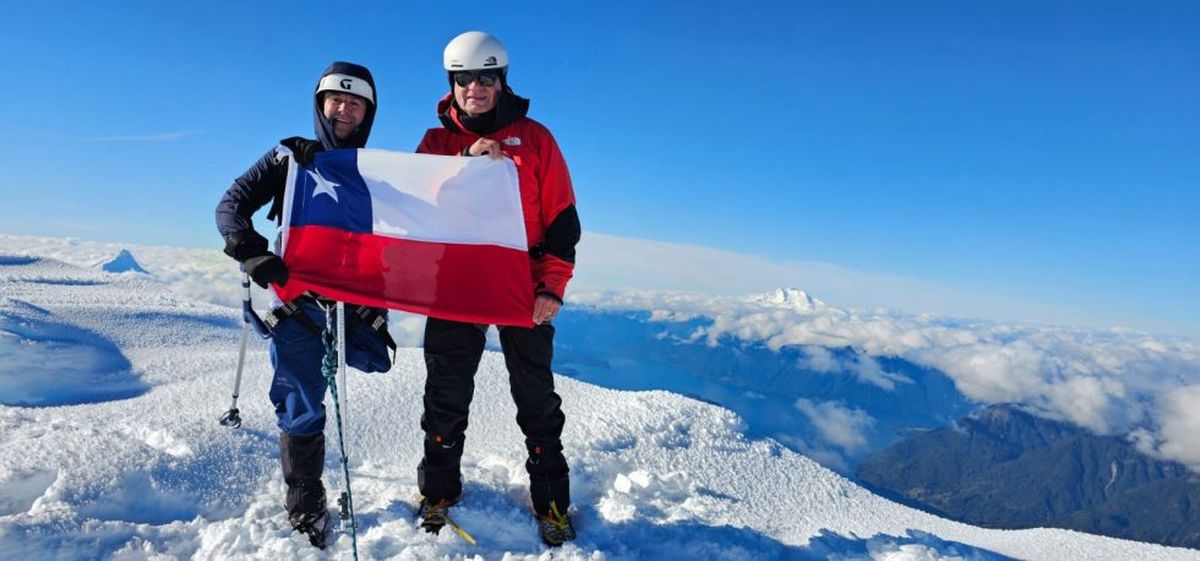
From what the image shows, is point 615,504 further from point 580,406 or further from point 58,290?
point 58,290

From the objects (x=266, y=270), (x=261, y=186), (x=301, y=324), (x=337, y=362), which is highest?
(x=261, y=186)

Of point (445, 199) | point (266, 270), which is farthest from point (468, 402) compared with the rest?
point (266, 270)

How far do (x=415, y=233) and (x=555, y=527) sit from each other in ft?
7.88

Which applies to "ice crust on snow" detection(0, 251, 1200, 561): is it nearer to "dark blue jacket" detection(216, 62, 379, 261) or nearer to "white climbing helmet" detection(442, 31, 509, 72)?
"dark blue jacket" detection(216, 62, 379, 261)

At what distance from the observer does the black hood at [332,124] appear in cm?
409

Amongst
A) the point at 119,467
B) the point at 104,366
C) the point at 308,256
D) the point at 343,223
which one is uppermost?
the point at 343,223

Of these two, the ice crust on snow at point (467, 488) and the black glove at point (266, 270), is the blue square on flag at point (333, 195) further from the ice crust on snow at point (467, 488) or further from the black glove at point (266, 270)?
the ice crust on snow at point (467, 488)

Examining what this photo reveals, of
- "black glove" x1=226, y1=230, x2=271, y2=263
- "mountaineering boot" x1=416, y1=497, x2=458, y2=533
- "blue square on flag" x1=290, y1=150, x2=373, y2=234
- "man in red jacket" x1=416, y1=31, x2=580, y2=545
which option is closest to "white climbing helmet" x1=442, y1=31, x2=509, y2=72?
"man in red jacket" x1=416, y1=31, x2=580, y2=545

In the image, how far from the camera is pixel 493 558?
3.90 metres

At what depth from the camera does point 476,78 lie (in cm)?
419

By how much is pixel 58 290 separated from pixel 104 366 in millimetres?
9012

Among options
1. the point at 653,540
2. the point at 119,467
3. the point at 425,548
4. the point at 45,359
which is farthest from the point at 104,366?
the point at 653,540

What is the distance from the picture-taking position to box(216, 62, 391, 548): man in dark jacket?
12.8 feet

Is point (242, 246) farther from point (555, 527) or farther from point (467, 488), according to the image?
point (555, 527)
